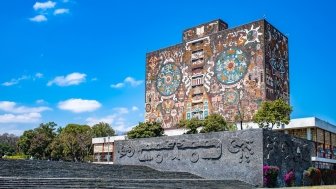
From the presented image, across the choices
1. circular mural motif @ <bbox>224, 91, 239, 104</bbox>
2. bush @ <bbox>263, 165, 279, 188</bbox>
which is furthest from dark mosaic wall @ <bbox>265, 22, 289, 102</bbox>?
bush @ <bbox>263, 165, 279, 188</bbox>

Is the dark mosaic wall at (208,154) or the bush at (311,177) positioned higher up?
the dark mosaic wall at (208,154)

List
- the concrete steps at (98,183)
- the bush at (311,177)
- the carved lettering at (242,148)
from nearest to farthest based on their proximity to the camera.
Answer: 1. the concrete steps at (98,183)
2. the carved lettering at (242,148)
3. the bush at (311,177)

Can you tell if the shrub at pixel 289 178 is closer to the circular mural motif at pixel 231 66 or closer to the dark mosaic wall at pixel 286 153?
the dark mosaic wall at pixel 286 153

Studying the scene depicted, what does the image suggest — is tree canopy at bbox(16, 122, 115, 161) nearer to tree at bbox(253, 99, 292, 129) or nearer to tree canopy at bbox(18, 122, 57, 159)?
tree canopy at bbox(18, 122, 57, 159)

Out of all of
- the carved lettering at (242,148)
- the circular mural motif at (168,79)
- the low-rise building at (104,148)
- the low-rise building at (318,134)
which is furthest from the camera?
the low-rise building at (104,148)

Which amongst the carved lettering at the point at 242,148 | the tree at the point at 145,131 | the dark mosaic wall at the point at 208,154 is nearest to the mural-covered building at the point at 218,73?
the tree at the point at 145,131

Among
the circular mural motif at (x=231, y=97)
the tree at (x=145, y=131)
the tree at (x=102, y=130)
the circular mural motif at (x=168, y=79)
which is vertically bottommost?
the tree at (x=145, y=131)

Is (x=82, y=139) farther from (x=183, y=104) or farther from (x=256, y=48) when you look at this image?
(x=256, y=48)

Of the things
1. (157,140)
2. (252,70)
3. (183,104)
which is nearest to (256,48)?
(252,70)

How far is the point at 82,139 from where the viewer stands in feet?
152

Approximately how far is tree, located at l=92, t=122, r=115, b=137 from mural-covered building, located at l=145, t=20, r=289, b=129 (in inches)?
592

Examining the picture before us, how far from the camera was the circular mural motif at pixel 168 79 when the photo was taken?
139 ft

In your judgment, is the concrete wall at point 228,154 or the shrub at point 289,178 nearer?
the concrete wall at point 228,154

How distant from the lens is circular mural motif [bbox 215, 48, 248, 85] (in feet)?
123
